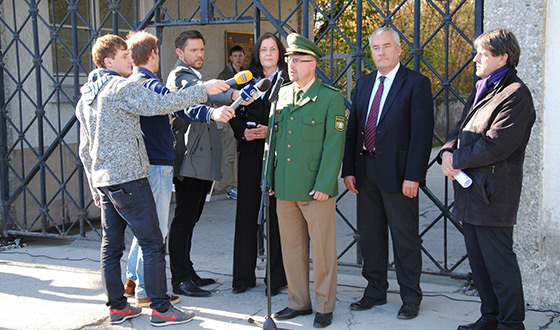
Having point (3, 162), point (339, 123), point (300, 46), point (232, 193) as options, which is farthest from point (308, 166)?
point (232, 193)

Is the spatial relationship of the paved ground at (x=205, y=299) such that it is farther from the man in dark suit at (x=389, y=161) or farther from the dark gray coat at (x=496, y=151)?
the dark gray coat at (x=496, y=151)

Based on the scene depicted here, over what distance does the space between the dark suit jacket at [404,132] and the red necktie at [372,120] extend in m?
0.06

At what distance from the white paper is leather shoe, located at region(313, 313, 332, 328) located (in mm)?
1187

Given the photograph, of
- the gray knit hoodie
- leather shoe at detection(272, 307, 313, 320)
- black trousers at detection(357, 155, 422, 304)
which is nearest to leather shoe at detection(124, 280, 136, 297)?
the gray knit hoodie

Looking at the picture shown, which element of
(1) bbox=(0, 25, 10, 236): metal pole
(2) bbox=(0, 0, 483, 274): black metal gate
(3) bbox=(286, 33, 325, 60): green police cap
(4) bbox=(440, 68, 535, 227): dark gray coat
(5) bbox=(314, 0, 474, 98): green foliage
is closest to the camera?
(4) bbox=(440, 68, 535, 227): dark gray coat

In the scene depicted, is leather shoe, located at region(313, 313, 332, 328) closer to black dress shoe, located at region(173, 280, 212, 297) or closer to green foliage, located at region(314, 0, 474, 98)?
black dress shoe, located at region(173, 280, 212, 297)

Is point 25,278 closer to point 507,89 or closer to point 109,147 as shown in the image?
point 109,147

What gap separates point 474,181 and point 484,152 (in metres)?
0.22

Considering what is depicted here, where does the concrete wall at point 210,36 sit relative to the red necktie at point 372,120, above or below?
above

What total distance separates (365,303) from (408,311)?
31 cm

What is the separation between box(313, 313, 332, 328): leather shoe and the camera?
3740 millimetres

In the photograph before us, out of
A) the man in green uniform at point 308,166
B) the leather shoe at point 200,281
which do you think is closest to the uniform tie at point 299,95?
the man in green uniform at point 308,166

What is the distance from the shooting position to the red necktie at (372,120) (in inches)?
152

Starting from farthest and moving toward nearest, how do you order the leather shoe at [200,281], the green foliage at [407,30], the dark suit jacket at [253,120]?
the green foliage at [407,30]
the leather shoe at [200,281]
the dark suit jacket at [253,120]
